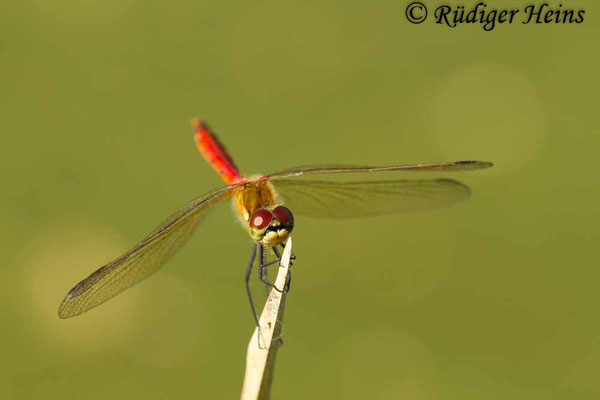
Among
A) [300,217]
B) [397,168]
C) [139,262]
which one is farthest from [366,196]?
[300,217]

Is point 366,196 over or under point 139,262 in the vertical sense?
over

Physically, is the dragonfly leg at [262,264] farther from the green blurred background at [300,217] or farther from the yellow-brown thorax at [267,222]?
the green blurred background at [300,217]

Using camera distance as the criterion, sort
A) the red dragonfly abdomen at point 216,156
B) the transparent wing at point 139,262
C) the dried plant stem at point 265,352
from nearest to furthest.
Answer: the dried plant stem at point 265,352 < the transparent wing at point 139,262 < the red dragonfly abdomen at point 216,156

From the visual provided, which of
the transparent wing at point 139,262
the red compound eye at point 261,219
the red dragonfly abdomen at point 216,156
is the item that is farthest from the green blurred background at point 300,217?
the red compound eye at point 261,219

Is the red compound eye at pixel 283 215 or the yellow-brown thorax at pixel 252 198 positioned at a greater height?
the yellow-brown thorax at pixel 252 198

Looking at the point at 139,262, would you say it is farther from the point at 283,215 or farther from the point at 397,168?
the point at 397,168

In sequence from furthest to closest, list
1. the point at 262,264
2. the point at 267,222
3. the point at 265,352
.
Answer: the point at 262,264, the point at 267,222, the point at 265,352
